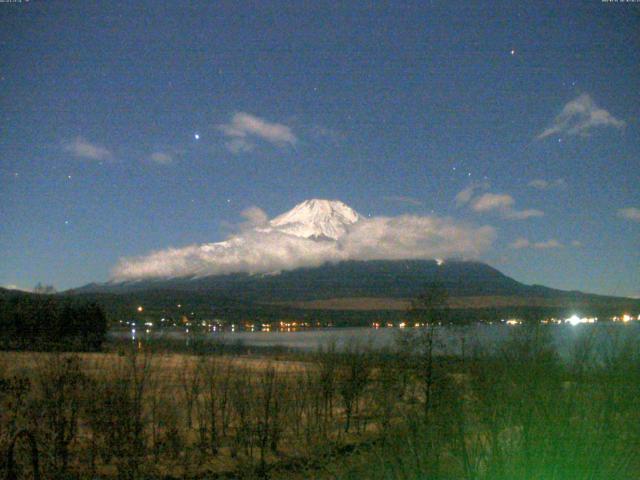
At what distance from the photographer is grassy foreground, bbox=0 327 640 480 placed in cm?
617

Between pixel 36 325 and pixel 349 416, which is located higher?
pixel 36 325

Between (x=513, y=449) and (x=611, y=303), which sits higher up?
(x=611, y=303)

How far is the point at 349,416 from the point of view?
79.5 ft

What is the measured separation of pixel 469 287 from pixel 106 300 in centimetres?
8206

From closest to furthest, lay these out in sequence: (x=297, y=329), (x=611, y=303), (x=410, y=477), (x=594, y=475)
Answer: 1. (x=594, y=475)
2. (x=410, y=477)
3. (x=611, y=303)
4. (x=297, y=329)

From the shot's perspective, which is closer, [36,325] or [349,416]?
[349,416]

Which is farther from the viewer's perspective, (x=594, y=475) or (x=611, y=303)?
(x=611, y=303)

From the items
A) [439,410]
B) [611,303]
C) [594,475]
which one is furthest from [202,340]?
[594,475]

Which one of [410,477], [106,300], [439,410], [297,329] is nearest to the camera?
[410,477]

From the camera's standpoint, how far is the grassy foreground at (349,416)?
6172 millimetres

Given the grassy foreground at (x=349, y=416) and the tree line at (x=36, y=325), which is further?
the tree line at (x=36, y=325)

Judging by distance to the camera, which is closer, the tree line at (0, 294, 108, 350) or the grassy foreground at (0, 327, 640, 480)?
the grassy foreground at (0, 327, 640, 480)

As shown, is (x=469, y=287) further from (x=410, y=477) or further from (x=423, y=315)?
(x=410, y=477)

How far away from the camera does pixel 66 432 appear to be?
1620 cm
